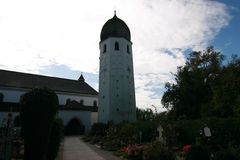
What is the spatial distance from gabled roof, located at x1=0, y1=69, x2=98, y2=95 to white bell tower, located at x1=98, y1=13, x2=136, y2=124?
9.34m

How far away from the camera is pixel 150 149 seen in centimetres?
1267

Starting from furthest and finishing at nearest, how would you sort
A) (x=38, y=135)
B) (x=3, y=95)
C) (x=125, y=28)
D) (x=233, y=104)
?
(x=125, y=28)
(x=3, y=95)
(x=233, y=104)
(x=38, y=135)

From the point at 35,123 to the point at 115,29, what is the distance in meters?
36.2

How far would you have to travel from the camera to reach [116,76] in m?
42.2

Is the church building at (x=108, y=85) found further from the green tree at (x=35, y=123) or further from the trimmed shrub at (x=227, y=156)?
the trimmed shrub at (x=227, y=156)

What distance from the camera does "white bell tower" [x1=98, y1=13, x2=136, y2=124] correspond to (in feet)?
136

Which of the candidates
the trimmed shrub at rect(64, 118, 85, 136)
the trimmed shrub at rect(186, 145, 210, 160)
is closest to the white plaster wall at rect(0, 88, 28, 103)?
the trimmed shrub at rect(64, 118, 85, 136)

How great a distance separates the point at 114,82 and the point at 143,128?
17168 millimetres

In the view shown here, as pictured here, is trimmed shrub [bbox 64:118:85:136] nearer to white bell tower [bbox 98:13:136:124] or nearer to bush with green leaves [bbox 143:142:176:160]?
white bell tower [bbox 98:13:136:124]

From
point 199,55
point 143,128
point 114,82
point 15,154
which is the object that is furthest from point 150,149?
point 114,82

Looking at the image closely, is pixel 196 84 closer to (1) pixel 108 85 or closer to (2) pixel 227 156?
(1) pixel 108 85

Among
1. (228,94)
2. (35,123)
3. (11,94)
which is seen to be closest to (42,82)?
(11,94)

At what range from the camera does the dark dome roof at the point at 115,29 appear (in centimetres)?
4391

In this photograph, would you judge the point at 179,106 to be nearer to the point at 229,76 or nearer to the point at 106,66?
the point at 229,76
